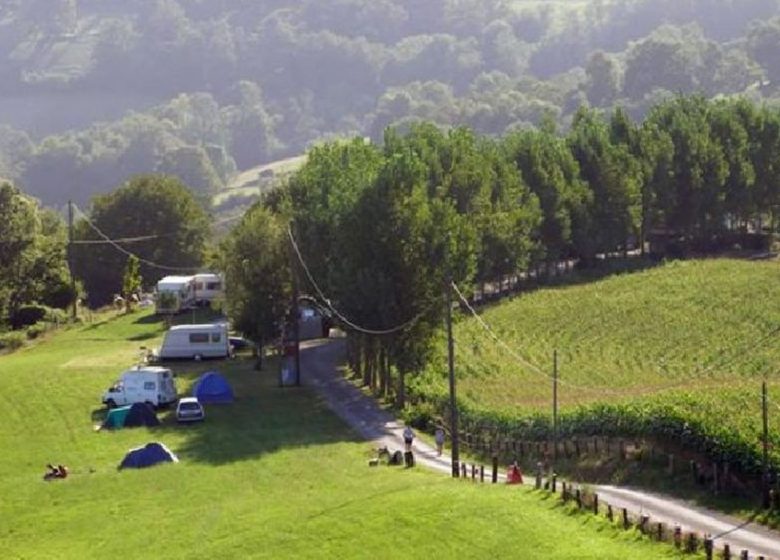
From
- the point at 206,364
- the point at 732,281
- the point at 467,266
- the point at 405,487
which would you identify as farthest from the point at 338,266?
the point at 732,281

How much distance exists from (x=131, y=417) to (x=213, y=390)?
6214 mm

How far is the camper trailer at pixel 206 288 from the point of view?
95012mm

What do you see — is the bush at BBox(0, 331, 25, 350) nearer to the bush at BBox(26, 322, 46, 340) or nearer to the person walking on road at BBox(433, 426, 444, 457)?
the bush at BBox(26, 322, 46, 340)

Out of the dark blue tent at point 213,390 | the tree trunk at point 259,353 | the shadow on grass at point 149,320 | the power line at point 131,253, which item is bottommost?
the dark blue tent at point 213,390

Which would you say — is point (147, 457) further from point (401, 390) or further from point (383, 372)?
point (383, 372)

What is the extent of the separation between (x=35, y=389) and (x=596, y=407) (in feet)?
92.4

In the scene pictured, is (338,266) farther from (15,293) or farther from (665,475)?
(15,293)

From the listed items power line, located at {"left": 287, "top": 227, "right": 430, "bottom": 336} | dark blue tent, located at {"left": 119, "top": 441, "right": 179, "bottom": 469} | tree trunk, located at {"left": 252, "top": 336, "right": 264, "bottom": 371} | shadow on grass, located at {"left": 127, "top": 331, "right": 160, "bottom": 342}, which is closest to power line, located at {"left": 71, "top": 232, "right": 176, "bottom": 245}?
shadow on grass, located at {"left": 127, "top": 331, "right": 160, "bottom": 342}

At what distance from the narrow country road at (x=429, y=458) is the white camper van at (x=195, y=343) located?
15.5 feet

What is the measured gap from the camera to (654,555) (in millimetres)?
30531

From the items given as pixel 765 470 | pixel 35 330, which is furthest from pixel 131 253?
pixel 765 470

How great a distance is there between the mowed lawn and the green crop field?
23.3 ft

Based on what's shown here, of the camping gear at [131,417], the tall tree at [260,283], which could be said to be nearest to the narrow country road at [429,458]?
the tall tree at [260,283]

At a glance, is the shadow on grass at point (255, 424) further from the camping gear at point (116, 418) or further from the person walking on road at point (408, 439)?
the person walking on road at point (408, 439)
